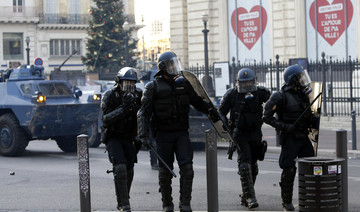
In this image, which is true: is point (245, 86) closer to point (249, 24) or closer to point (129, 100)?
point (129, 100)

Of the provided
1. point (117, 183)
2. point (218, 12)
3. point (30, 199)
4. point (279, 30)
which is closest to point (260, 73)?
point (279, 30)

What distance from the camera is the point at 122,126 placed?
353 inches

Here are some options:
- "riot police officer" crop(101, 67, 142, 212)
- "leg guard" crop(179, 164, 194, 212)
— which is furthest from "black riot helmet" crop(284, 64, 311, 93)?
"riot police officer" crop(101, 67, 142, 212)

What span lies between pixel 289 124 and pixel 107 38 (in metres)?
46.7

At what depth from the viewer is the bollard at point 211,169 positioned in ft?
25.9

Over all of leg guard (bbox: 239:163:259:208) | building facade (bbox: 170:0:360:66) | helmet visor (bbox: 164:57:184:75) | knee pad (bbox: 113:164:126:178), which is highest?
building facade (bbox: 170:0:360:66)

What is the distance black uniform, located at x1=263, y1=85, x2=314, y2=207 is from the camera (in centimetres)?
900

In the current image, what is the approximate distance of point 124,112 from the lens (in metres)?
8.88

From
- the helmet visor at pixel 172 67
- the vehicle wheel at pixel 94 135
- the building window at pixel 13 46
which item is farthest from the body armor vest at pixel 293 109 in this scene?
the building window at pixel 13 46

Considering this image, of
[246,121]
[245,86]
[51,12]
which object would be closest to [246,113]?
[246,121]

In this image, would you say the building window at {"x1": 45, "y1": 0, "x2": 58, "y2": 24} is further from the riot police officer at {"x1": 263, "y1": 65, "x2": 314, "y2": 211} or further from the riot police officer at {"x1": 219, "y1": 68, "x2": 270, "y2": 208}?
the riot police officer at {"x1": 263, "y1": 65, "x2": 314, "y2": 211}

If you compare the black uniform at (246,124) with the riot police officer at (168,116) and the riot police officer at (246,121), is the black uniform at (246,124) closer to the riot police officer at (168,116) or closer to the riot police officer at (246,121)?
the riot police officer at (246,121)

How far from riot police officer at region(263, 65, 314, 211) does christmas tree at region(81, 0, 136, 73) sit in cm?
4524

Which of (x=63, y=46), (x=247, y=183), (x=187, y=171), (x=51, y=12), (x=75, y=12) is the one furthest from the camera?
(x=75, y=12)
